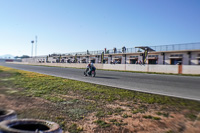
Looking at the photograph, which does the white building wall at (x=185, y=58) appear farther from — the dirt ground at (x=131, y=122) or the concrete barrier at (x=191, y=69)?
the dirt ground at (x=131, y=122)

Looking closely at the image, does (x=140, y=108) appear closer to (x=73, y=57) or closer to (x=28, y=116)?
(x=28, y=116)

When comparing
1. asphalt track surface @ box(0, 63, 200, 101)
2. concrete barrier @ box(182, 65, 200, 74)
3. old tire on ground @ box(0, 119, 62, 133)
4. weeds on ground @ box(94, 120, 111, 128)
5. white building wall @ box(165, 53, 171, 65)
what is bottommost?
weeds on ground @ box(94, 120, 111, 128)

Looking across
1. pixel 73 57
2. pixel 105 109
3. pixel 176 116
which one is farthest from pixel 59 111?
pixel 73 57

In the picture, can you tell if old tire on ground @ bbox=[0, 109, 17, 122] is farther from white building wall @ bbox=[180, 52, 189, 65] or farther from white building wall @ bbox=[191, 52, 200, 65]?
white building wall @ bbox=[180, 52, 189, 65]

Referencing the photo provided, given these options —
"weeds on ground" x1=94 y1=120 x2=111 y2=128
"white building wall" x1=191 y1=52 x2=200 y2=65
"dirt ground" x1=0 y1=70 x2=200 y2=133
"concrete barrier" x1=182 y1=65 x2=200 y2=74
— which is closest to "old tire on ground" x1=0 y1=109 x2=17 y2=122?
"dirt ground" x1=0 y1=70 x2=200 y2=133

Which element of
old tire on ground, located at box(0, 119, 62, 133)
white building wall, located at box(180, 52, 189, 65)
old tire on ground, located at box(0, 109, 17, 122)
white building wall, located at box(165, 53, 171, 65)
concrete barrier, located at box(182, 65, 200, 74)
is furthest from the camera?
white building wall, located at box(165, 53, 171, 65)

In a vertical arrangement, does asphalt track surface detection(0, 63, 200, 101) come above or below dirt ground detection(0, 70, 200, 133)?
above

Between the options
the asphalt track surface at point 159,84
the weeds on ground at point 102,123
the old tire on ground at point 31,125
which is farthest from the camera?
the asphalt track surface at point 159,84

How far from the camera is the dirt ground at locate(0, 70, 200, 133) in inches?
127

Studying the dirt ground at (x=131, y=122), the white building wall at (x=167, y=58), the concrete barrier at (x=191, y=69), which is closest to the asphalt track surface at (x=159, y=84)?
the dirt ground at (x=131, y=122)

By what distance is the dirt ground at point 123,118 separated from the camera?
3.23 m

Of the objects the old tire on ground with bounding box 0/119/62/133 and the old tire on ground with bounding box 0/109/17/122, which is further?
the old tire on ground with bounding box 0/109/17/122

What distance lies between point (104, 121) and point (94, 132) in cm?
51

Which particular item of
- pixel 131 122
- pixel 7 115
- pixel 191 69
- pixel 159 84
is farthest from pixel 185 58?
pixel 7 115
